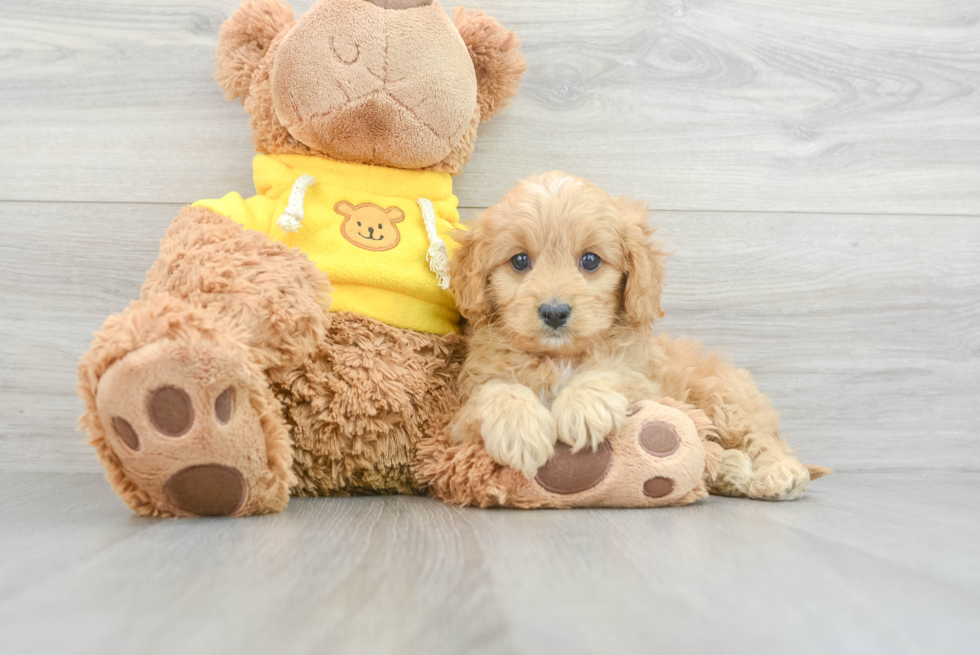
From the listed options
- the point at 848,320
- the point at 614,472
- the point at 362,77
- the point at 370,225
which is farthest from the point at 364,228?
the point at 848,320

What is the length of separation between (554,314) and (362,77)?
554mm

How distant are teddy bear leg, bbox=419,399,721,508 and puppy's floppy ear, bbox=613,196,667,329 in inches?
7.8

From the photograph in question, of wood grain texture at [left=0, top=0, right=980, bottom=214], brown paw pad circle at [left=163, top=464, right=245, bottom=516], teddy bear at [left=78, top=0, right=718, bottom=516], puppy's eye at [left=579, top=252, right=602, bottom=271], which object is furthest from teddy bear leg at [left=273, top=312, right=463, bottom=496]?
wood grain texture at [left=0, top=0, right=980, bottom=214]

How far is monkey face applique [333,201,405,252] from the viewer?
1332 millimetres

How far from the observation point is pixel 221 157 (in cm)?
167

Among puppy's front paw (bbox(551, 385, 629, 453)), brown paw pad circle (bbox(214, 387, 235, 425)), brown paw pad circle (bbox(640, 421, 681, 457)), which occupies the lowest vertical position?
brown paw pad circle (bbox(640, 421, 681, 457))

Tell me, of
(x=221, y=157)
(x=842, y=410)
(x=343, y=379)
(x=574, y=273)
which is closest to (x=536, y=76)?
(x=574, y=273)

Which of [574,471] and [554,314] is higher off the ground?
[554,314]

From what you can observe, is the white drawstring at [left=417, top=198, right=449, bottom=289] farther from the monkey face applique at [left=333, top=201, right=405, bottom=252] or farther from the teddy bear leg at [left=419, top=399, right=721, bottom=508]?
the teddy bear leg at [left=419, top=399, right=721, bottom=508]

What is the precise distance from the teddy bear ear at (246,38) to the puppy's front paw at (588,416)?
3.06ft

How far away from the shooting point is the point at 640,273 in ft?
4.27

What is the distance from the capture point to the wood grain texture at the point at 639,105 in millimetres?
1646

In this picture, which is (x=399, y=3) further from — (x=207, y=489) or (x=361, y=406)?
(x=207, y=489)

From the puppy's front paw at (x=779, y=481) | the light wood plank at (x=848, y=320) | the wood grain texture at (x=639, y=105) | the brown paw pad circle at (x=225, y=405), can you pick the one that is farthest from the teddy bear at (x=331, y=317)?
the light wood plank at (x=848, y=320)
